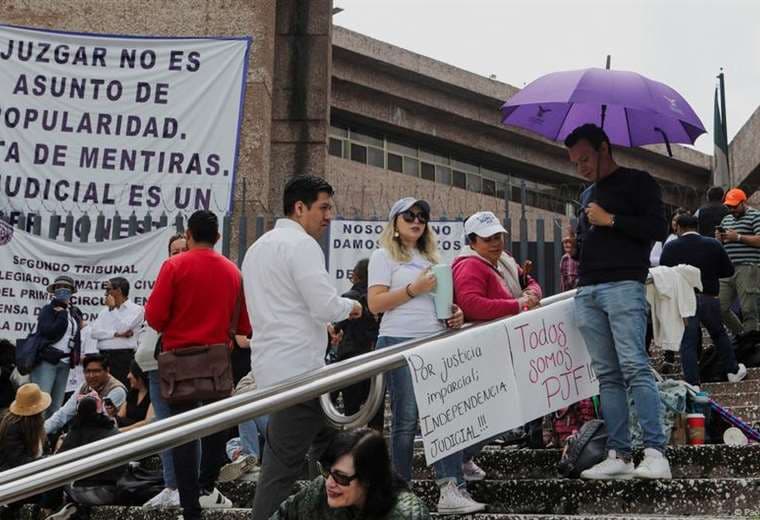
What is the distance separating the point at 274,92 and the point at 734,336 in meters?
5.65

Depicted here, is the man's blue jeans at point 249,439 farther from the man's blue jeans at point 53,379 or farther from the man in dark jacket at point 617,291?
the man's blue jeans at point 53,379

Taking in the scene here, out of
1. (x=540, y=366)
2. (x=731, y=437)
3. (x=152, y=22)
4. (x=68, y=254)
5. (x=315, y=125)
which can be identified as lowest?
(x=731, y=437)

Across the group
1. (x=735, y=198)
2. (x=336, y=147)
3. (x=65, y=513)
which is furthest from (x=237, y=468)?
(x=336, y=147)

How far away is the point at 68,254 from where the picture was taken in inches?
449

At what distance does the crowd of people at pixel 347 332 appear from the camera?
191 inches

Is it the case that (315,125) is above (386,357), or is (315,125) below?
above

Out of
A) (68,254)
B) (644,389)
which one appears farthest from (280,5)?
(644,389)

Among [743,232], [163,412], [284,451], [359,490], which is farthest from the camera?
[743,232]

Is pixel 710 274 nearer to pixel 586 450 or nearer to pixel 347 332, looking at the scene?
pixel 347 332

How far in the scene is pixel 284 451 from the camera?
190 inches

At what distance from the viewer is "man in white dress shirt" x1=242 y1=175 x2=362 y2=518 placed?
483 centimetres

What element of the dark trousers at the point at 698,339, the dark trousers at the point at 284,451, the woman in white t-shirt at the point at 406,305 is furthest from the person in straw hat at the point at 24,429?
the dark trousers at the point at 698,339

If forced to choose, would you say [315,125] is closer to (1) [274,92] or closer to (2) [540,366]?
(1) [274,92]

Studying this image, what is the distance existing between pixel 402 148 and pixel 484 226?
75.9ft
